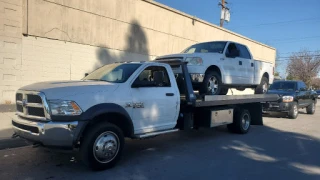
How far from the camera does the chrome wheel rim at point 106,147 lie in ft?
17.3

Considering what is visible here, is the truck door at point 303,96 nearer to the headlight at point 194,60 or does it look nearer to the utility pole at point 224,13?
the headlight at point 194,60

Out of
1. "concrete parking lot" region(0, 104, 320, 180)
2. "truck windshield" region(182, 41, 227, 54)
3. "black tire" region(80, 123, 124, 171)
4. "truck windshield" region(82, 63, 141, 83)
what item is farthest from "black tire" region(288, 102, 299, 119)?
"black tire" region(80, 123, 124, 171)

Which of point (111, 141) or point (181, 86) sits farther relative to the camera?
point (181, 86)

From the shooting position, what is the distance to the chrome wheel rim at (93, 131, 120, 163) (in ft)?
17.3

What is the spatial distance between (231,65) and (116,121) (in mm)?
4685

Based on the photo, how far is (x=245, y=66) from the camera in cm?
991

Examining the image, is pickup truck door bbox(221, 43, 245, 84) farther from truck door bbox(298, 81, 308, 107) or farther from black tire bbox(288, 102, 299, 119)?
truck door bbox(298, 81, 308, 107)

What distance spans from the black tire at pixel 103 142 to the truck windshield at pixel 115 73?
3.46ft

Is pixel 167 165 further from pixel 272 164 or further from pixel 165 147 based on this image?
pixel 272 164

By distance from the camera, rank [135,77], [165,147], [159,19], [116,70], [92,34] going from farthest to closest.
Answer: [159,19]
[92,34]
[165,147]
[116,70]
[135,77]

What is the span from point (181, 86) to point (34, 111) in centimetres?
359

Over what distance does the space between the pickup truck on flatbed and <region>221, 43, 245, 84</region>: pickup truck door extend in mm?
1641

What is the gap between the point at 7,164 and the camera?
572cm

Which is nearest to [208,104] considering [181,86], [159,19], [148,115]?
[181,86]
